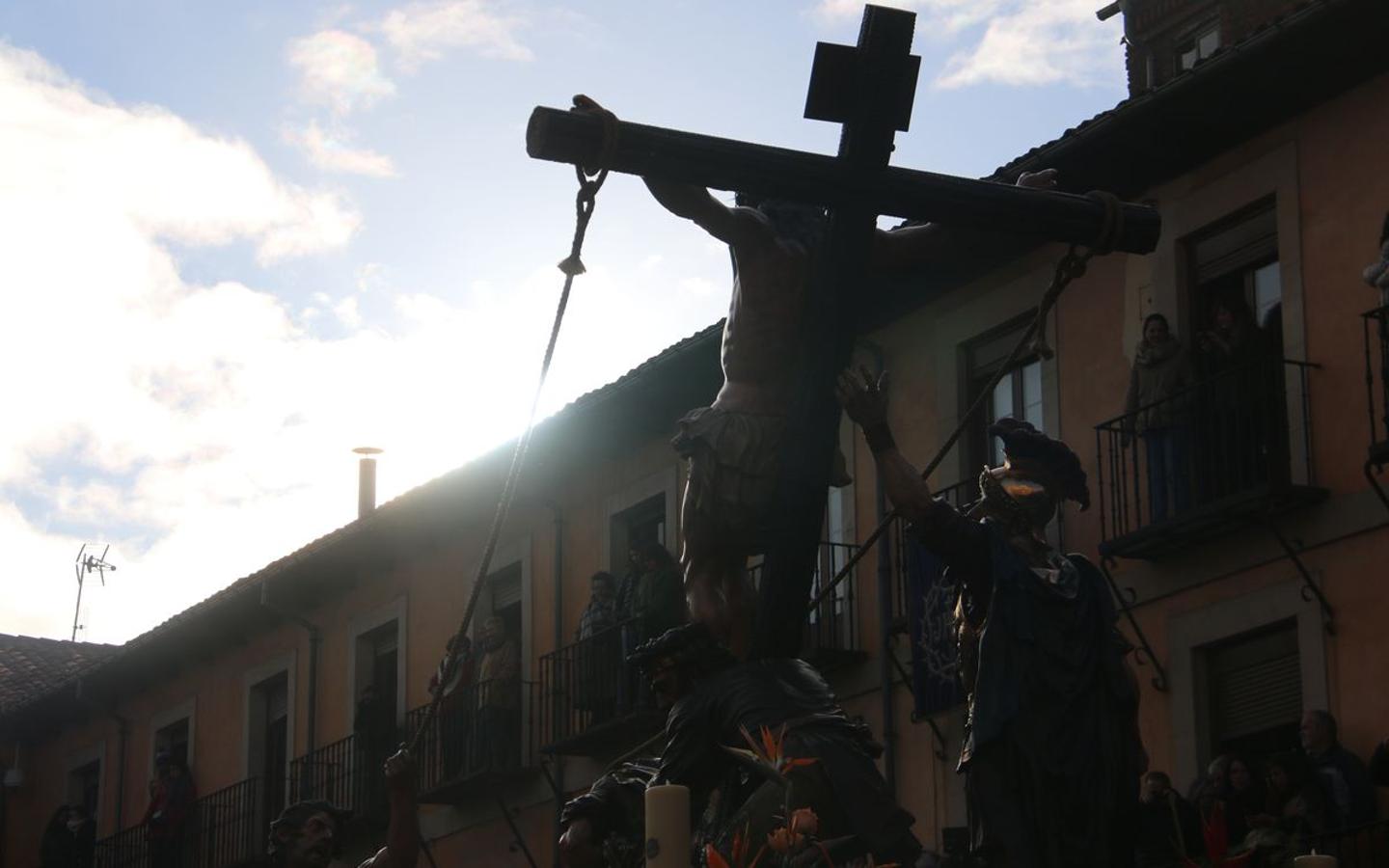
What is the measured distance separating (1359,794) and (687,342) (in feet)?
32.8

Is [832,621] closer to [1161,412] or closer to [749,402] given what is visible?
[1161,412]

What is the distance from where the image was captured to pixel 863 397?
760cm

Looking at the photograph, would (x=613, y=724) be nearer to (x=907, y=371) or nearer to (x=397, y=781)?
(x=907, y=371)

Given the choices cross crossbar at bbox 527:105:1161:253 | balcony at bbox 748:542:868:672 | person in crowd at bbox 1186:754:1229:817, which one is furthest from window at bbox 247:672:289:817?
cross crossbar at bbox 527:105:1161:253

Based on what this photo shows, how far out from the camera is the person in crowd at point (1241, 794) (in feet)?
55.6

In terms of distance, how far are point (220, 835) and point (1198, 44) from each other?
14.4 m

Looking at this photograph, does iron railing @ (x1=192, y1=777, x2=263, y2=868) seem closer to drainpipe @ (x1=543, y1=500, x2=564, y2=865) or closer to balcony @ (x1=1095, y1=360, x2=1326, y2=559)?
drainpipe @ (x1=543, y1=500, x2=564, y2=865)

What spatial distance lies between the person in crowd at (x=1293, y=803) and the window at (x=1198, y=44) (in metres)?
18.5

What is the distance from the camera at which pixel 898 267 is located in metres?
8.50

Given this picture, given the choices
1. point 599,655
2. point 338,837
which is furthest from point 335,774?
point 338,837

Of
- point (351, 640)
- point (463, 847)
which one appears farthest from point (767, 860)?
point (351, 640)

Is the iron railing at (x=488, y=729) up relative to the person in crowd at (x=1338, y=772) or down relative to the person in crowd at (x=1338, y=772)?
up

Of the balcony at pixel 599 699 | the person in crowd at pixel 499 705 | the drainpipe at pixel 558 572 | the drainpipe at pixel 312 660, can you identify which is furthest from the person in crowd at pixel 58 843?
the balcony at pixel 599 699

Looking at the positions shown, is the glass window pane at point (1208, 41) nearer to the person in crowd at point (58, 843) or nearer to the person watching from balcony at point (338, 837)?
the person in crowd at point (58, 843)
